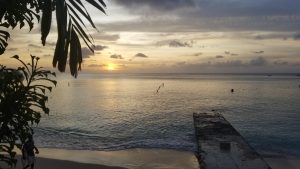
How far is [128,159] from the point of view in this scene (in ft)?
75.9

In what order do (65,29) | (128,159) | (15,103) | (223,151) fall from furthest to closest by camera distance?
1. (128,159)
2. (223,151)
3. (15,103)
4. (65,29)

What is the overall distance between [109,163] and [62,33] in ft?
62.7

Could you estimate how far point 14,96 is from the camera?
526 centimetres

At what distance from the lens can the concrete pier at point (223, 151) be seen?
17828mm

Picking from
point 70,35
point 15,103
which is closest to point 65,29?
point 70,35

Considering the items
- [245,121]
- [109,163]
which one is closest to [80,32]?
[109,163]

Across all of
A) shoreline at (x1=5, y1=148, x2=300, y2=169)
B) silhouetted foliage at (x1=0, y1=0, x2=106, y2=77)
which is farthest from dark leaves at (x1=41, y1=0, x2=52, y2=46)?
shoreline at (x1=5, y1=148, x2=300, y2=169)

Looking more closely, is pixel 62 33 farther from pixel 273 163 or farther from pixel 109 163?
pixel 273 163

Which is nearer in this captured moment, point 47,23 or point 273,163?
point 47,23

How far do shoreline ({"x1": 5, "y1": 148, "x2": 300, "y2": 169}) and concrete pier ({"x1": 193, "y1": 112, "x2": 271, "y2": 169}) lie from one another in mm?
1373

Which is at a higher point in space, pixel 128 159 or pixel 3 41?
Result: pixel 3 41

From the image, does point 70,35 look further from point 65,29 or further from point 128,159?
point 128,159

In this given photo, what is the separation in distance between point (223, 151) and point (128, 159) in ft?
18.7

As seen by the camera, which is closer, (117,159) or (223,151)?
(223,151)
